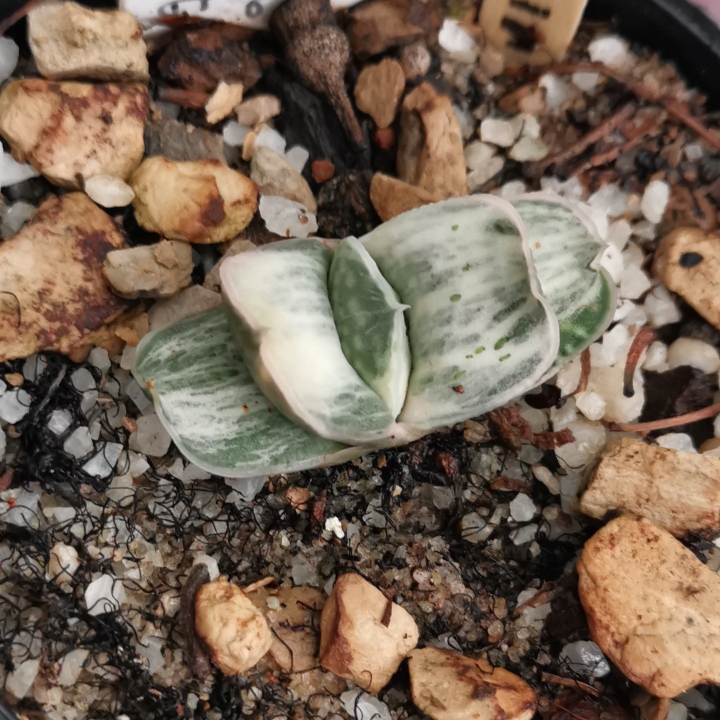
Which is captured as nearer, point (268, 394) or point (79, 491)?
point (268, 394)

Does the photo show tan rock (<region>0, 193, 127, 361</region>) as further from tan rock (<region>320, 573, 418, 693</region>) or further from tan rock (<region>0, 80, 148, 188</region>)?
tan rock (<region>320, 573, 418, 693</region>)

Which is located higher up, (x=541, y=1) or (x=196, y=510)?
(x=541, y=1)

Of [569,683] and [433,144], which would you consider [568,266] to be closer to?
[433,144]

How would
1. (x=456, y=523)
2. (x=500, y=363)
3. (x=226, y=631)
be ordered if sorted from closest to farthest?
(x=500, y=363) → (x=226, y=631) → (x=456, y=523)

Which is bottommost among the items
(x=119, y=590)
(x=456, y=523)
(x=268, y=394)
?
(x=119, y=590)

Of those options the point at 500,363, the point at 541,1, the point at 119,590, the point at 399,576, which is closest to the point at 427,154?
the point at 541,1

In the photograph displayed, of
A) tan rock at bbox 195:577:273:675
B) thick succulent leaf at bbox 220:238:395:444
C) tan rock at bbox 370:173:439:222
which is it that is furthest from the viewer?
tan rock at bbox 370:173:439:222

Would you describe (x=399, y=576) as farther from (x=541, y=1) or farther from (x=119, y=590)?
(x=541, y=1)

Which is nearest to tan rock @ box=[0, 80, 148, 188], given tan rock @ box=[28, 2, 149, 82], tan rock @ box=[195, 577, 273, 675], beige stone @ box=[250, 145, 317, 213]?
tan rock @ box=[28, 2, 149, 82]
